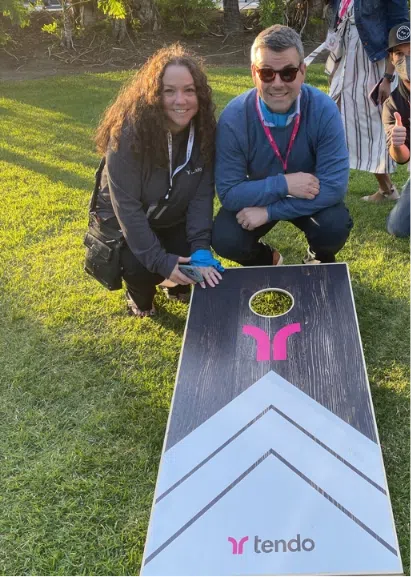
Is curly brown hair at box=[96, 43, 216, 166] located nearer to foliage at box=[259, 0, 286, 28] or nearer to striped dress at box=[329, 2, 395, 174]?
striped dress at box=[329, 2, 395, 174]

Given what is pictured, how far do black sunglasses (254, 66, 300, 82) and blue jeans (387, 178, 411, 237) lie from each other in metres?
1.44

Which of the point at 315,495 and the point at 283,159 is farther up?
the point at 283,159

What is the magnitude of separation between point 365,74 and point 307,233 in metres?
1.67

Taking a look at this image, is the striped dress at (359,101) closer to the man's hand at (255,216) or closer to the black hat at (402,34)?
the black hat at (402,34)

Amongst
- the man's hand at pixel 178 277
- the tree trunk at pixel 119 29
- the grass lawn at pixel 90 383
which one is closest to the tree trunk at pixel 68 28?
the tree trunk at pixel 119 29

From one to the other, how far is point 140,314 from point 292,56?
1.58m

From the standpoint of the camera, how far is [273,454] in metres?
1.83

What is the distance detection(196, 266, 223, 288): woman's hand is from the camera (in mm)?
2665

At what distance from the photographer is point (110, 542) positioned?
1940 mm

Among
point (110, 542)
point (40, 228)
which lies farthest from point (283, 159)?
point (40, 228)

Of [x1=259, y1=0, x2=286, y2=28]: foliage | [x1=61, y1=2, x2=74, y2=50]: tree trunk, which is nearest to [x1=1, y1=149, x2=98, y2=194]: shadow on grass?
[x1=61, y1=2, x2=74, y2=50]: tree trunk

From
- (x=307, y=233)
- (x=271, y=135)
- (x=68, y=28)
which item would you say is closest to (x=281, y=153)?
(x=271, y=135)

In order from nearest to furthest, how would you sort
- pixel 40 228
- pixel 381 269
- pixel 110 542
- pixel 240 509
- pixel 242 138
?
pixel 240 509 < pixel 110 542 < pixel 242 138 < pixel 381 269 < pixel 40 228

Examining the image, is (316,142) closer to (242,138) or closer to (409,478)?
(242,138)
